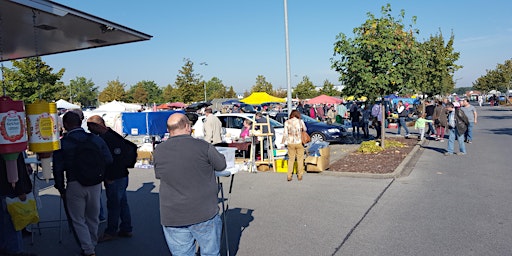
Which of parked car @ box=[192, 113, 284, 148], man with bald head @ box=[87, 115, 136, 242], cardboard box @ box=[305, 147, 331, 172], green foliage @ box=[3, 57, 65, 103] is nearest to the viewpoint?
man with bald head @ box=[87, 115, 136, 242]

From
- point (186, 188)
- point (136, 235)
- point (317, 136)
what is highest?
point (186, 188)

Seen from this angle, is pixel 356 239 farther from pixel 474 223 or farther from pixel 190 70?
pixel 190 70

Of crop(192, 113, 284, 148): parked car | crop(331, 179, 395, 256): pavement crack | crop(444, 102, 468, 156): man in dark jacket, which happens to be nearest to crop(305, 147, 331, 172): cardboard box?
crop(331, 179, 395, 256): pavement crack

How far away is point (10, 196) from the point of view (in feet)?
15.6

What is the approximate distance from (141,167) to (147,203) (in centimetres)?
502

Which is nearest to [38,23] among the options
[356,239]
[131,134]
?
[356,239]

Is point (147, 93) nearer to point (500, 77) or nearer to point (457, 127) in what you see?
point (500, 77)

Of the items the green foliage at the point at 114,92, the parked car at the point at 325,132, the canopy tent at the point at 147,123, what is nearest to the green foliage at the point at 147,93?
the green foliage at the point at 114,92

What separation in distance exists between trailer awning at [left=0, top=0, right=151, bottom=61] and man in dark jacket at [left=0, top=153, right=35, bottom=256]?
5.08 feet

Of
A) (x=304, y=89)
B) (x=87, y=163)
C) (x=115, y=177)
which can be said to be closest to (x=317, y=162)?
(x=115, y=177)

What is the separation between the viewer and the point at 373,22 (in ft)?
43.8

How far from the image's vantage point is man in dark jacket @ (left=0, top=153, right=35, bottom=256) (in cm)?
467

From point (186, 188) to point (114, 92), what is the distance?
254 ft

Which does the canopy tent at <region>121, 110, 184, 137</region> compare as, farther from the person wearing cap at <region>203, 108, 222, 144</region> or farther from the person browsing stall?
the person browsing stall
